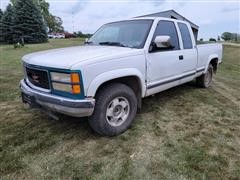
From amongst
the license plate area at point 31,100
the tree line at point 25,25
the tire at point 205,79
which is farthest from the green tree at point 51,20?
the license plate area at point 31,100

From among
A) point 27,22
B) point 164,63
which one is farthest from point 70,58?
point 27,22

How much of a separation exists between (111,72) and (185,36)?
2608 mm

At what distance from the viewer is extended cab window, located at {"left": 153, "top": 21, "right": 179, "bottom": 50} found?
13.8 feet

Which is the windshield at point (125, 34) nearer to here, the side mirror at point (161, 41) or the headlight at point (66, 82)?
the side mirror at point (161, 41)

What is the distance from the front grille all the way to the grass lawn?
2.67ft

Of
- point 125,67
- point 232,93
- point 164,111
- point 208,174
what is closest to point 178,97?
point 164,111

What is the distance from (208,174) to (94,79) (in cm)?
181

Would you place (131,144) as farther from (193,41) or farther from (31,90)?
(193,41)

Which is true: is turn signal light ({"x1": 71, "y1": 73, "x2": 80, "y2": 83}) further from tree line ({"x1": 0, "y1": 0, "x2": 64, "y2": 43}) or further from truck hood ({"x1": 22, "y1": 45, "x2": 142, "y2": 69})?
tree line ({"x1": 0, "y1": 0, "x2": 64, "y2": 43})

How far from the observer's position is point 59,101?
300 cm

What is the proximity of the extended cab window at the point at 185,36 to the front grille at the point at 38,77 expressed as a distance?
305cm

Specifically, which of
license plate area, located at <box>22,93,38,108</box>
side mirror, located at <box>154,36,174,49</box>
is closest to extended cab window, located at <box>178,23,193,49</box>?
side mirror, located at <box>154,36,174,49</box>

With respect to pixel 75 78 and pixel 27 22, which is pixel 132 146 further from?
pixel 27 22

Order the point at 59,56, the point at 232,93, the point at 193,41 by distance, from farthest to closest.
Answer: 1. the point at 232,93
2. the point at 193,41
3. the point at 59,56
